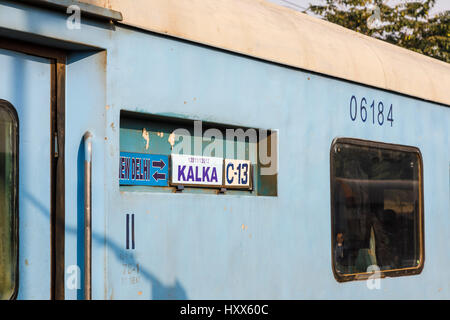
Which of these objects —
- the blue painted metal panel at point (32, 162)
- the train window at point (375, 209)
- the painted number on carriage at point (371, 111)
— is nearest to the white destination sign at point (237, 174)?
the train window at point (375, 209)

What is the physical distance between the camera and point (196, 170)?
3439mm

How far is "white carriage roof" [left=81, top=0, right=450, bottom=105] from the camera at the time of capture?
10.6 ft

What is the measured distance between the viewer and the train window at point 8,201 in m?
2.62

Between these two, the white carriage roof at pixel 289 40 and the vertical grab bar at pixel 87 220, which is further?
the white carriage roof at pixel 289 40

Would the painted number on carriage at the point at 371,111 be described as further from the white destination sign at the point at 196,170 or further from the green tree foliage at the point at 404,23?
the green tree foliage at the point at 404,23

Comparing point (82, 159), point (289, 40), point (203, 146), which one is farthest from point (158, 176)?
point (289, 40)

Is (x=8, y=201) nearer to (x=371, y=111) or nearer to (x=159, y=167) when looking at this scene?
(x=159, y=167)

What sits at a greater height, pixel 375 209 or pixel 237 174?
pixel 237 174

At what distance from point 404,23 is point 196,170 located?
13040mm

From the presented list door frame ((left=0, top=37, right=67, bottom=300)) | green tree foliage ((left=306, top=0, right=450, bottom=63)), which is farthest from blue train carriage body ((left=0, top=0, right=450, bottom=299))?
green tree foliage ((left=306, top=0, right=450, bottom=63))

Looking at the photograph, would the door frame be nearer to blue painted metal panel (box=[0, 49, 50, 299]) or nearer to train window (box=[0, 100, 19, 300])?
blue painted metal panel (box=[0, 49, 50, 299])

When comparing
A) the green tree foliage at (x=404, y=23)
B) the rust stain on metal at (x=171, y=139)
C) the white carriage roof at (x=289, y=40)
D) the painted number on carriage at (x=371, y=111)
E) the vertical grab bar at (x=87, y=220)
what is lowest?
the vertical grab bar at (x=87, y=220)

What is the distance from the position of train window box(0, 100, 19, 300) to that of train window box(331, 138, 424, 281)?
2.10 m
